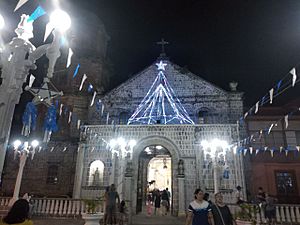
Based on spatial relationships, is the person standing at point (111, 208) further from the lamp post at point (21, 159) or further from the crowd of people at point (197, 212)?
the lamp post at point (21, 159)

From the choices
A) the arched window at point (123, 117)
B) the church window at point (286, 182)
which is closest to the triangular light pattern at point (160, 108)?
the arched window at point (123, 117)

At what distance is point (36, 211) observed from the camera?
444 inches

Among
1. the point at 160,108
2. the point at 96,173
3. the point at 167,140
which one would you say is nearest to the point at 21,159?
the point at 96,173

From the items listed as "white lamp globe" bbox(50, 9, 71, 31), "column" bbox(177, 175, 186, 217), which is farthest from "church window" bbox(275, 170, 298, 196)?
"white lamp globe" bbox(50, 9, 71, 31)

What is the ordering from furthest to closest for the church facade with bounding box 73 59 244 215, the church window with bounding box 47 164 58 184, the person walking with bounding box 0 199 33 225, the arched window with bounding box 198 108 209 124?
the arched window with bounding box 198 108 209 124 < the church window with bounding box 47 164 58 184 < the church facade with bounding box 73 59 244 215 < the person walking with bounding box 0 199 33 225

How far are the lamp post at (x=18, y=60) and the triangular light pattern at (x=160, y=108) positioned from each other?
1108cm

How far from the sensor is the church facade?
1351 centimetres

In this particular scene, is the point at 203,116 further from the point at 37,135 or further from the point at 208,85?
the point at 37,135

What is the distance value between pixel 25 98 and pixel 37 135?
15.1 feet

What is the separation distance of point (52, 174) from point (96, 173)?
156 inches

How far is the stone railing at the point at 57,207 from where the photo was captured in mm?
11195

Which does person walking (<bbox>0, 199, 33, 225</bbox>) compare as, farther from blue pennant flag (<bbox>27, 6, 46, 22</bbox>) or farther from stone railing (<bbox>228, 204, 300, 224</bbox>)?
stone railing (<bbox>228, 204, 300, 224</bbox>)

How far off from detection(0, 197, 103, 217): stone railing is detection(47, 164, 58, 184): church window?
4.51 metres

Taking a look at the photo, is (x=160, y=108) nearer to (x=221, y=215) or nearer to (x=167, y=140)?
(x=167, y=140)
